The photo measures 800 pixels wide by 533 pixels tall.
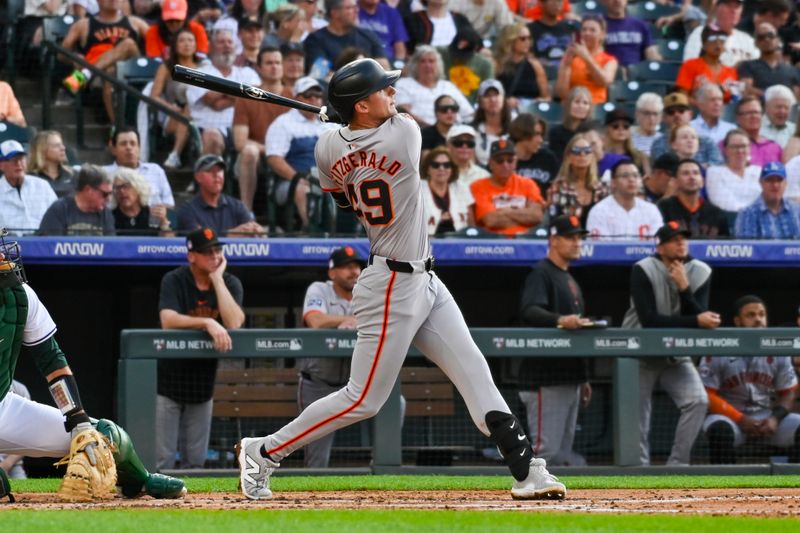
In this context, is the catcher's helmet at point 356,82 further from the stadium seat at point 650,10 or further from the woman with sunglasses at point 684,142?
the stadium seat at point 650,10

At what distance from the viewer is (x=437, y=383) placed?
8.30 meters

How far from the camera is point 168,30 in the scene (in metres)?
11.4

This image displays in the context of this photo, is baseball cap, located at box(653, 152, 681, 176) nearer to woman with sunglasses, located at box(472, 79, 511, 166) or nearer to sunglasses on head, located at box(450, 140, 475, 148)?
woman with sunglasses, located at box(472, 79, 511, 166)

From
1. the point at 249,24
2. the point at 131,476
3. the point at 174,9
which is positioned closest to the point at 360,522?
→ the point at 131,476

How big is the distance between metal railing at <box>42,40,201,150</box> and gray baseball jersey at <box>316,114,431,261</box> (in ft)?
15.8

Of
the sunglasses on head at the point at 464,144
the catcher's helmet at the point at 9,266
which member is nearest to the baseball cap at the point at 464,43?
the sunglasses on head at the point at 464,144

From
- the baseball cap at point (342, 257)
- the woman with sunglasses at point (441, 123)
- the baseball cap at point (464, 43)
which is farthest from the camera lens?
Answer: the baseball cap at point (464, 43)

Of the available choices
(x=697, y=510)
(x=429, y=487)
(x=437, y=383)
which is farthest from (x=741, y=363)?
(x=697, y=510)

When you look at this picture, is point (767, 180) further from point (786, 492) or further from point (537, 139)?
point (786, 492)

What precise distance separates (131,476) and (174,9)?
6.36 metres

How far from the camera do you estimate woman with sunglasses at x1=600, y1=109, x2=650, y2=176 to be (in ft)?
35.6

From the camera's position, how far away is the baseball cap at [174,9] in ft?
36.9

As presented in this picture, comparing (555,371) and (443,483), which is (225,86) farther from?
(555,371)

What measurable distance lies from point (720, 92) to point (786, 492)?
588 centimetres
